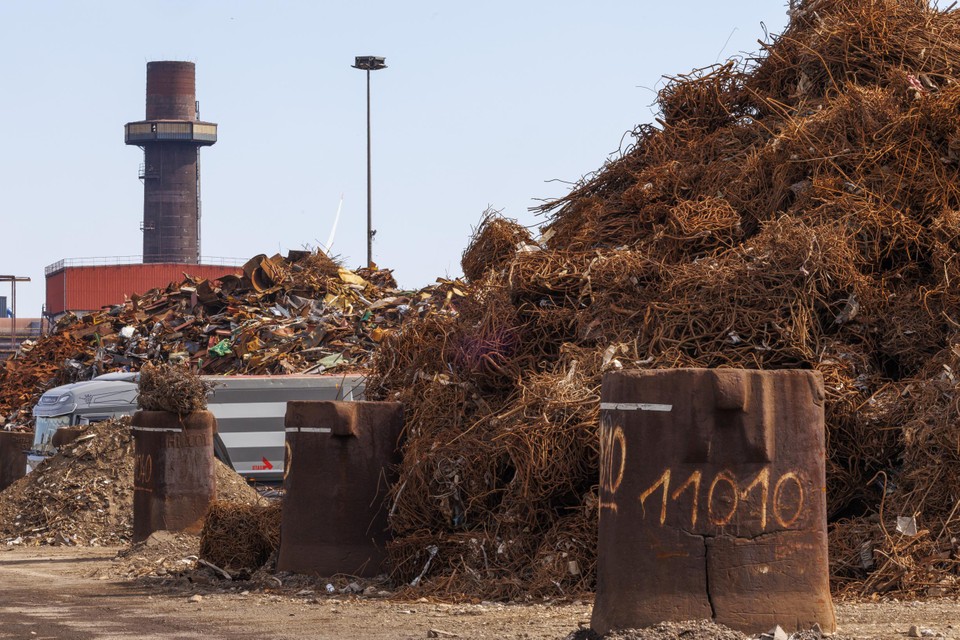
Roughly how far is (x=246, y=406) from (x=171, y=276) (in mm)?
61374

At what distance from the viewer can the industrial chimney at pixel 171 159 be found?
103250 millimetres

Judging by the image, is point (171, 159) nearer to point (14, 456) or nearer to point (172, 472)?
point (14, 456)

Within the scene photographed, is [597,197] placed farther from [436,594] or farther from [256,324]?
[256,324]

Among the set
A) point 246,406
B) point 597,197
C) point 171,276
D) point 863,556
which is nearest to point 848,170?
point 597,197

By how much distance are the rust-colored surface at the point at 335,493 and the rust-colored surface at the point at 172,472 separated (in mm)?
4339

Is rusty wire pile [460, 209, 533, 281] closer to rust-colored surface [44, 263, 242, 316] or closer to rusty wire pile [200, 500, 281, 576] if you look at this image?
rusty wire pile [200, 500, 281, 576]

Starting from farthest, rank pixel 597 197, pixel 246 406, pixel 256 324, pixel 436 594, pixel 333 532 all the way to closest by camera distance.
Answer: pixel 256 324 → pixel 246 406 → pixel 597 197 → pixel 333 532 → pixel 436 594

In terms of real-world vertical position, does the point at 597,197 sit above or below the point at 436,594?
above

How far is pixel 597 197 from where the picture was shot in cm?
1485

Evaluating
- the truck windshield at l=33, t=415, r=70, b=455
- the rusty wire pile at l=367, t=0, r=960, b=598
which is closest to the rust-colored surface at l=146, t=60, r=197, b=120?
the truck windshield at l=33, t=415, r=70, b=455

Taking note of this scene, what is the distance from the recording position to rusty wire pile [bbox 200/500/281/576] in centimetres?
1241

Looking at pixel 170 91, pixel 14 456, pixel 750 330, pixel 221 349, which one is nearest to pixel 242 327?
pixel 221 349

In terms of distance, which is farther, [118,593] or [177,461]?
[177,461]

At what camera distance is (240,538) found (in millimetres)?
12484
